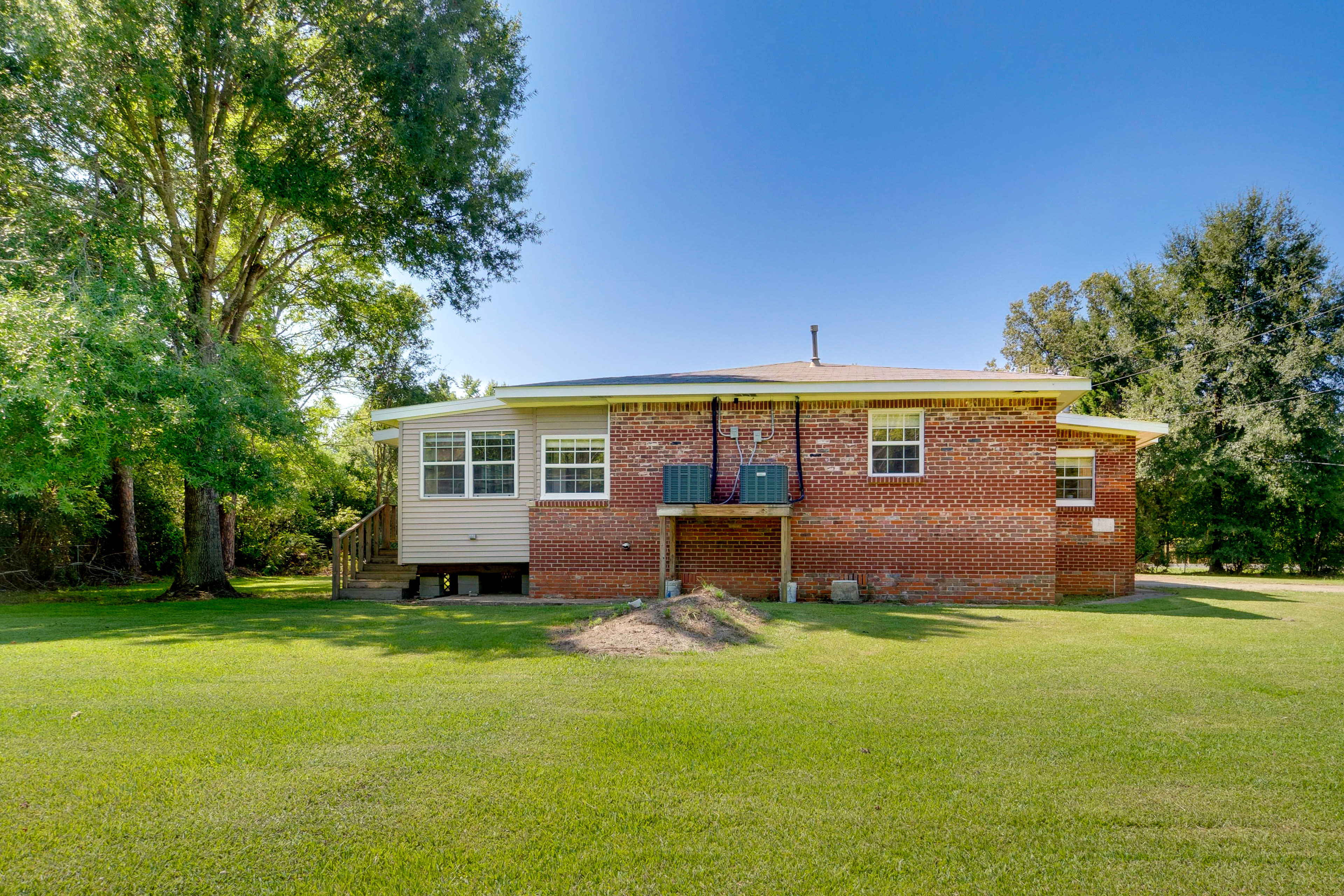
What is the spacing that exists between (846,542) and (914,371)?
362 cm

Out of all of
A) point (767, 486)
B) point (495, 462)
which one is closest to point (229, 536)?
point (495, 462)

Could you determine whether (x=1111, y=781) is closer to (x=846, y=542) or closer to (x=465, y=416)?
(x=846, y=542)

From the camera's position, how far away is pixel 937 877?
2.54 m

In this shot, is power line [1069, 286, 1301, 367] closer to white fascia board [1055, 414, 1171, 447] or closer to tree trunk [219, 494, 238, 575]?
white fascia board [1055, 414, 1171, 447]

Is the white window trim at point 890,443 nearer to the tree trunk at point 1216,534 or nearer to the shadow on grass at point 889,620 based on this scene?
the shadow on grass at point 889,620

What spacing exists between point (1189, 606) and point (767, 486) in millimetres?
6814

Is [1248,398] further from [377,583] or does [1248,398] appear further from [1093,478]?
[377,583]

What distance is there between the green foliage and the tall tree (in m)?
21.3

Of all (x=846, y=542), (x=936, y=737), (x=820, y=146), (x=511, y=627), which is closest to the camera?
(x=936, y=737)

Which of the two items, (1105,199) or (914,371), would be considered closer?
(914,371)

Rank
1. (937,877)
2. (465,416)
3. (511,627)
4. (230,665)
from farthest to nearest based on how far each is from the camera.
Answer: (465,416)
(511,627)
(230,665)
(937,877)

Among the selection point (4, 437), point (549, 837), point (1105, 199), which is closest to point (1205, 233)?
point (1105, 199)

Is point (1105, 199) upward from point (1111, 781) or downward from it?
upward

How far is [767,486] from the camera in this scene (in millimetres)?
10883
